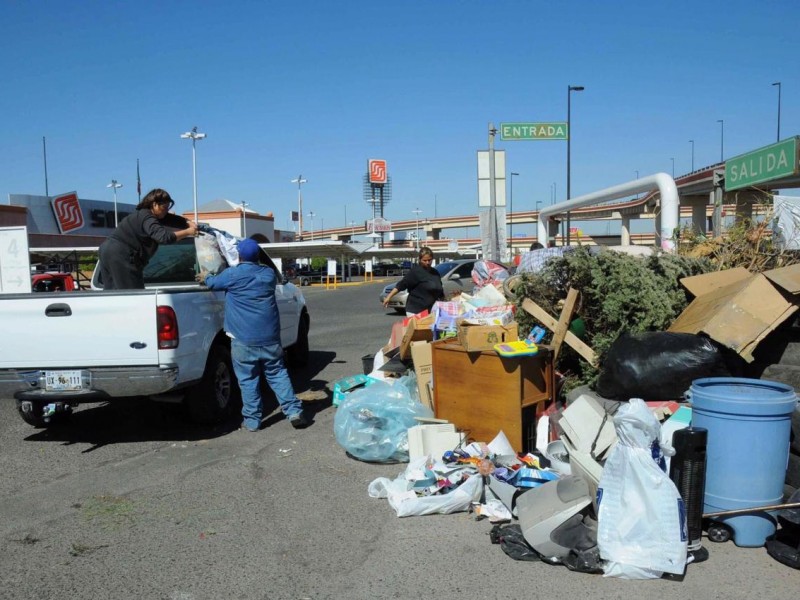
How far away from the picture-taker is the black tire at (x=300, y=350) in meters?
9.59

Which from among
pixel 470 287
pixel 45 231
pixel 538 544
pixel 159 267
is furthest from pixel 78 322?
pixel 45 231

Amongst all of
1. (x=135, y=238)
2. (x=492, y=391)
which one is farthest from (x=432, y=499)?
(x=135, y=238)

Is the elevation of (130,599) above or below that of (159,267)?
below

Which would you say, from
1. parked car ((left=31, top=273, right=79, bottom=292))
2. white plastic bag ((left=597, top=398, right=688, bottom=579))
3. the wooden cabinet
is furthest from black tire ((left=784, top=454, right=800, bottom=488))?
parked car ((left=31, top=273, right=79, bottom=292))

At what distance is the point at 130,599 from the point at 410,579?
1409 millimetres

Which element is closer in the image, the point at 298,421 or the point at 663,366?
the point at 663,366

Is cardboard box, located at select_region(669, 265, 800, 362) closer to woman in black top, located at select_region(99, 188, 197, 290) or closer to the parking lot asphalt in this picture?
the parking lot asphalt

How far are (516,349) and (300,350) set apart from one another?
507 centimetres

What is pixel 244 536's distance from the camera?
400 centimetres

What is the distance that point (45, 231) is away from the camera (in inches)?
1891

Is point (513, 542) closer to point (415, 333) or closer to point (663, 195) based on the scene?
point (415, 333)

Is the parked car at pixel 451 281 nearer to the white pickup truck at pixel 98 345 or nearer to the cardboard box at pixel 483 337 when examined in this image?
the cardboard box at pixel 483 337

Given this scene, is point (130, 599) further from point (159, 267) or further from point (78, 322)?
point (159, 267)

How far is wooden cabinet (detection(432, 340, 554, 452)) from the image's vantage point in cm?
524
